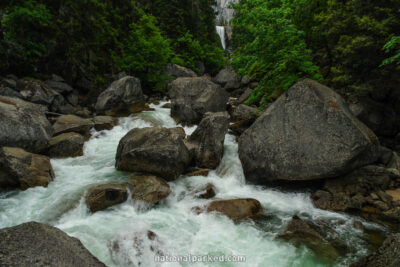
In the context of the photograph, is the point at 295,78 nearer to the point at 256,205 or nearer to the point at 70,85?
the point at 256,205

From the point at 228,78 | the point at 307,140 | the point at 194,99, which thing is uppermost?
the point at 228,78

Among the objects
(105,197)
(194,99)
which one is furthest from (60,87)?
(105,197)

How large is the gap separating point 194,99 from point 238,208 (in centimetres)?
1010

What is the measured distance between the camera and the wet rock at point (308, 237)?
5.33 metres

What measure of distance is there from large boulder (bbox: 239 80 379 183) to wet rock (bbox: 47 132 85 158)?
7.91 metres

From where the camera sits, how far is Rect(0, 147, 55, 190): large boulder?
271 inches

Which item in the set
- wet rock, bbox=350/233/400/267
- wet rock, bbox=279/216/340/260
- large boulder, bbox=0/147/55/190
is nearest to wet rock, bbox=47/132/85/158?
large boulder, bbox=0/147/55/190

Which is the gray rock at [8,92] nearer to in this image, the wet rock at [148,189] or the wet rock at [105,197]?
the wet rock at [105,197]

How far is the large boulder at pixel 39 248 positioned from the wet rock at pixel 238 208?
153 inches

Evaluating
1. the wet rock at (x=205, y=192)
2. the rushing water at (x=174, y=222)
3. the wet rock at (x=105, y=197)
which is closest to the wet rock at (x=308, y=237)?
the rushing water at (x=174, y=222)

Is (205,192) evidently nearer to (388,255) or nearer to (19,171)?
(388,255)

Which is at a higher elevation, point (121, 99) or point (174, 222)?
point (121, 99)

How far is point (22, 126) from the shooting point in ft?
28.0

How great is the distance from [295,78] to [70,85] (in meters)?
16.2
